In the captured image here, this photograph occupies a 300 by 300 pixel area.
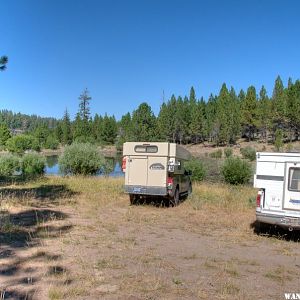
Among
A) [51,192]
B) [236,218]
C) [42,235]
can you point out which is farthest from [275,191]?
[51,192]

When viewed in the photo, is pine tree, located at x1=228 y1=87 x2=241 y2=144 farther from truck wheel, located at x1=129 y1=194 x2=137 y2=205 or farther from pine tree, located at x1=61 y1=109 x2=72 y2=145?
truck wheel, located at x1=129 y1=194 x2=137 y2=205

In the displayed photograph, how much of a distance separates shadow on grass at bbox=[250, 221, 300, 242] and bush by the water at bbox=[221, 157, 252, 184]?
14.5 metres

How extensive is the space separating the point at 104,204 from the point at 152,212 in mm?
2035

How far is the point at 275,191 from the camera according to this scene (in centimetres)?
1045

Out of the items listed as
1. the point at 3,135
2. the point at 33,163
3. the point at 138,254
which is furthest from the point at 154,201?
the point at 3,135

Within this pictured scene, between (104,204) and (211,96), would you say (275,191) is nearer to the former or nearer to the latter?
(104,204)

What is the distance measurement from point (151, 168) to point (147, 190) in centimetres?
80

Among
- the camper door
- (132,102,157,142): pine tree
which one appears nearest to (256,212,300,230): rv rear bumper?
the camper door

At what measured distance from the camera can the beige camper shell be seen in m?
15.0

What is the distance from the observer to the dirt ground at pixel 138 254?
232 inches

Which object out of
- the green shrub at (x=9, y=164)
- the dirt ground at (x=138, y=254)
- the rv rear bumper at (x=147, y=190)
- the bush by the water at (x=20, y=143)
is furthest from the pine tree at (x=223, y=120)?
the dirt ground at (x=138, y=254)

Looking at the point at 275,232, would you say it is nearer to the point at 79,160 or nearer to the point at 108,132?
the point at 79,160

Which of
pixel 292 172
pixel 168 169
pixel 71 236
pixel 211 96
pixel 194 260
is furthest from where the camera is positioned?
pixel 211 96

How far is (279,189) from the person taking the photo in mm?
10406
